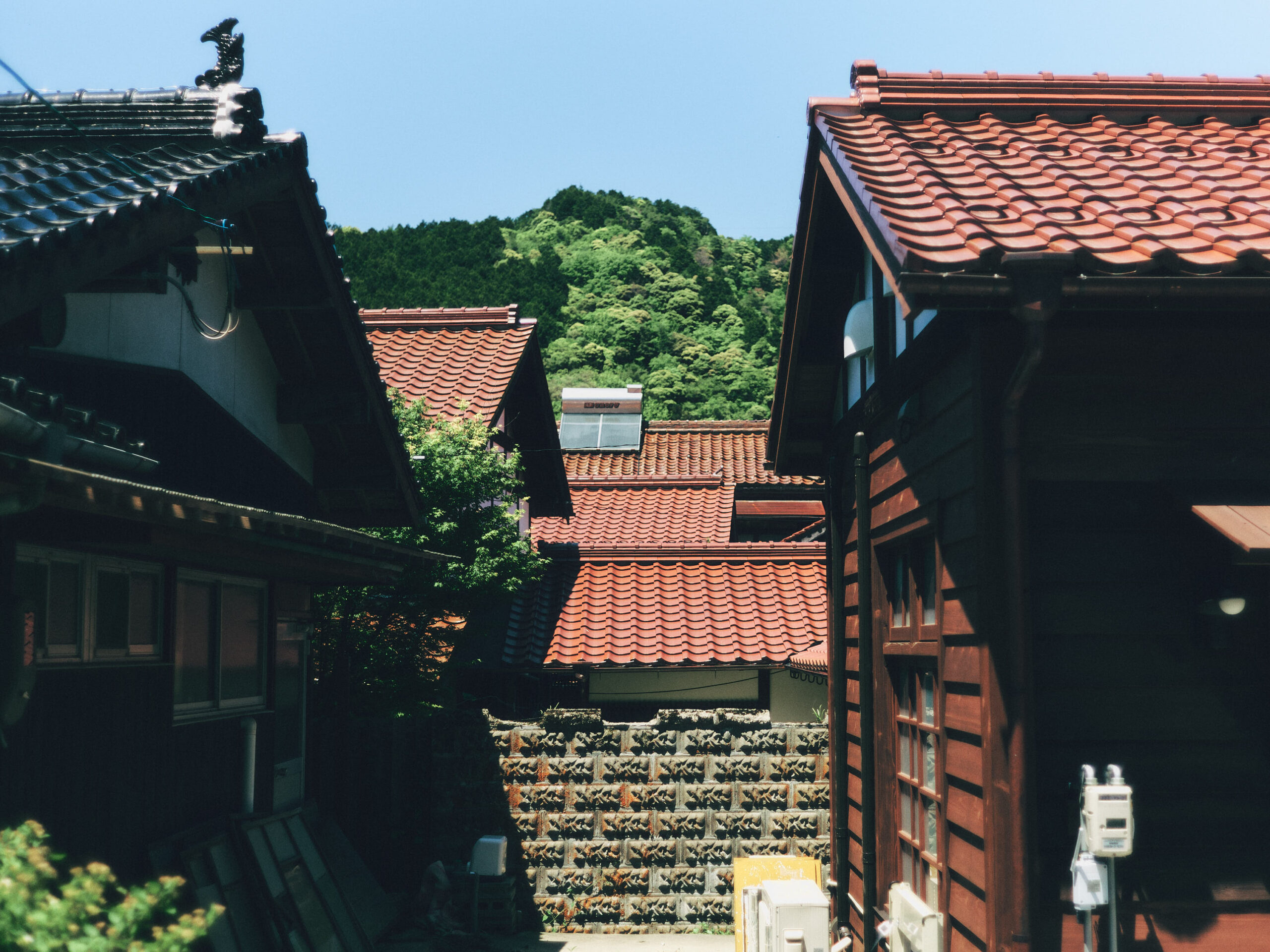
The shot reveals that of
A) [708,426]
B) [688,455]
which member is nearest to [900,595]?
[688,455]

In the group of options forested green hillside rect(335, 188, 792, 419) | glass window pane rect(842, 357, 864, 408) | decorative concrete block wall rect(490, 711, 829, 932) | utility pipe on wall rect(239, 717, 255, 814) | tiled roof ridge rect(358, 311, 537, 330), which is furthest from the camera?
forested green hillside rect(335, 188, 792, 419)

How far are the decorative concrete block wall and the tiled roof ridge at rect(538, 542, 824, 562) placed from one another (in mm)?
3665

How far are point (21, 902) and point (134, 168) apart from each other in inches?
150

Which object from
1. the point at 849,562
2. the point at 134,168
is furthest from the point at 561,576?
the point at 134,168

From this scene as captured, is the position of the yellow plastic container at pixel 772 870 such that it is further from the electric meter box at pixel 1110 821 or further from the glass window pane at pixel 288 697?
the electric meter box at pixel 1110 821

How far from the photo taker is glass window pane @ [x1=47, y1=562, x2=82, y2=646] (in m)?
5.51

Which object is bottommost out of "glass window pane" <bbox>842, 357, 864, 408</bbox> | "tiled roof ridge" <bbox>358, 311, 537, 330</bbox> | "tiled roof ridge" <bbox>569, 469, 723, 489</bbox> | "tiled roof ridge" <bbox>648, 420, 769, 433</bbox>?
"glass window pane" <bbox>842, 357, 864, 408</bbox>

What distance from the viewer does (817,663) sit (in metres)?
10.5

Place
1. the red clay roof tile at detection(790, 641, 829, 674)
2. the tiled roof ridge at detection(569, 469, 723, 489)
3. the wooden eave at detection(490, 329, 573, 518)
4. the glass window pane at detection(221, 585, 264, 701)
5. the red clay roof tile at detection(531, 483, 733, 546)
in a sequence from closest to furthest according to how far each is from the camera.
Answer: the glass window pane at detection(221, 585, 264, 701), the red clay roof tile at detection(790, 641, 829, 674), the wooden eave at detection(490, 329, 573, 518), the red clay roof tile at detection(531, 483, 733, 546), the tiled roof ridge at detection(569, 469, 723, 489)

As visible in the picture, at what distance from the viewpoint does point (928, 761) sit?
245 inches

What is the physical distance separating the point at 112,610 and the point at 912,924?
186 inches

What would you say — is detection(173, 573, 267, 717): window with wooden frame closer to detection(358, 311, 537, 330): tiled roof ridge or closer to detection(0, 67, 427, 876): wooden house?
detection(0, 67, 427, 876): wooden house

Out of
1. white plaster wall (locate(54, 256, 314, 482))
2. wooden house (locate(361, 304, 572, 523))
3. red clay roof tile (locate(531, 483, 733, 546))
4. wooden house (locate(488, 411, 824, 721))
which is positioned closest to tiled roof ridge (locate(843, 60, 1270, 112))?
white plaster wall (locate(54, 256, 314, 482))

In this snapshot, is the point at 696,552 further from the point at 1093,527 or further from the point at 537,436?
the point at 1093,527
